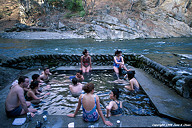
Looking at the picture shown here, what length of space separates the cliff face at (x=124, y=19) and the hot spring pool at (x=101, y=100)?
2649cm

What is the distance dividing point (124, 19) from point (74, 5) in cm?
2055

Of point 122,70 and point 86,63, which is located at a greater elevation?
point 86,63

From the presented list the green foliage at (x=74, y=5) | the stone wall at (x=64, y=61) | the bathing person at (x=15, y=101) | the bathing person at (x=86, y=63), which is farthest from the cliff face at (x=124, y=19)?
the bathing person at (x=15, y=101)

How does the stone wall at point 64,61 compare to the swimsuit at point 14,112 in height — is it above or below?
above

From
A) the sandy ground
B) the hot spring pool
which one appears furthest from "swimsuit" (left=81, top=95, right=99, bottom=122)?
the sandy ground

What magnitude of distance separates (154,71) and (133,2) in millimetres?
38132

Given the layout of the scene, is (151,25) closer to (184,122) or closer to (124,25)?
(124,25)

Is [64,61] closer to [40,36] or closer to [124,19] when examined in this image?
[40,36]

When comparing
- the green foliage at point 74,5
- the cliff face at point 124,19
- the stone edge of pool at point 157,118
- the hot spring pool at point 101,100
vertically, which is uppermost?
the green foliage at point 74,5

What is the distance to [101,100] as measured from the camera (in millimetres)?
4613

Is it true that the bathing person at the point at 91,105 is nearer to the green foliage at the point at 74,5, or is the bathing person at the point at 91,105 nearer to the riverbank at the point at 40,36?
the riverbank at the point at 40,36

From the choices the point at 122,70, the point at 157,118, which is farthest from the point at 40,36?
the point at 157,118

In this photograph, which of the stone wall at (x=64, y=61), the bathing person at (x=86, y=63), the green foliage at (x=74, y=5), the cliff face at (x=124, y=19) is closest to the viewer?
the bathing person at (x=86, y=63)

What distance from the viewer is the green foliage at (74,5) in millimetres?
44031
